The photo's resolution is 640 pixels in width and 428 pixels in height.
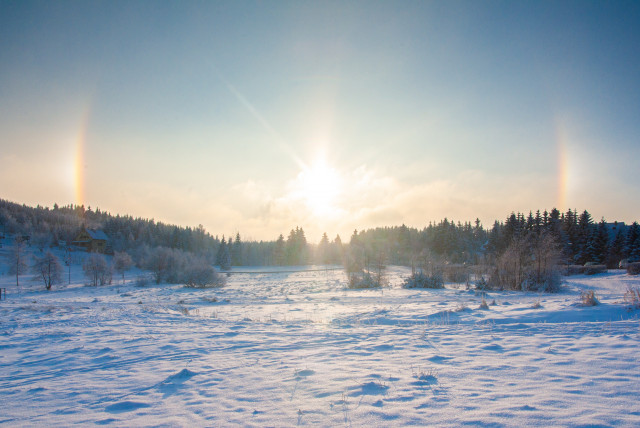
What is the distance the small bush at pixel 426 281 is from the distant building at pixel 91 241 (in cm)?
9712

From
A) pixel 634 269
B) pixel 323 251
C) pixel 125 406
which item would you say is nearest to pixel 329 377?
pixel 125 406

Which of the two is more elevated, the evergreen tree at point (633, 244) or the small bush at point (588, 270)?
the evergreen tree at point (633, 244)

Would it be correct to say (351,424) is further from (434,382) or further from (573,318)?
(573,318)

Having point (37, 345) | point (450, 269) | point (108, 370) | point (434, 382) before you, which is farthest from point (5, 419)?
point (450, 269)

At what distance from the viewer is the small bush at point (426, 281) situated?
33250mm

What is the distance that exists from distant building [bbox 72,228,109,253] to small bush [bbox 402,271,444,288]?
9712 centimetres

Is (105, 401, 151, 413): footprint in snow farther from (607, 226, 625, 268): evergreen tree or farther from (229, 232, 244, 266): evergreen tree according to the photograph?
(229, 232, 244, 266): evergreen tree

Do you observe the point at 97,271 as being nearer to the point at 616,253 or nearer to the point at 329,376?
the point at 329,376

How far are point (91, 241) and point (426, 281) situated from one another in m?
101

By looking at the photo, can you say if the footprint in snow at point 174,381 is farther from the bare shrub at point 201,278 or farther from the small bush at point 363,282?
the bare shrub at point 201,278

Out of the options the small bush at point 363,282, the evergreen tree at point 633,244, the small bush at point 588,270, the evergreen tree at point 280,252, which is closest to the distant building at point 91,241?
the evergreen tree at point 280,252

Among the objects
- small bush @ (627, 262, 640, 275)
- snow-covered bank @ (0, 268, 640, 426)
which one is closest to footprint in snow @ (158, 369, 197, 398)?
snow-covered bank @ (0, 268, 640, 426)

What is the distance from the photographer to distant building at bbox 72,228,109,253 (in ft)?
303

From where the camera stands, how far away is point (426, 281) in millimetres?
33531
